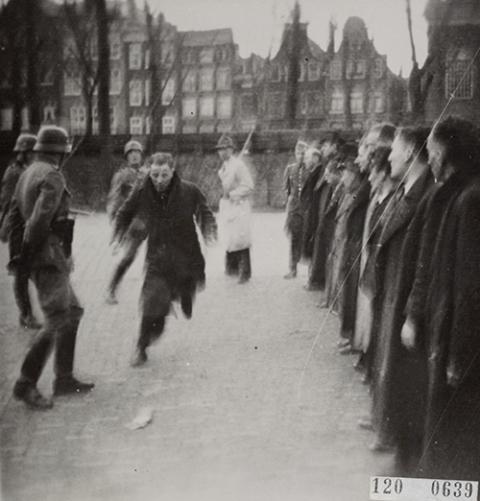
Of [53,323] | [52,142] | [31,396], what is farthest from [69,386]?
[52,142]

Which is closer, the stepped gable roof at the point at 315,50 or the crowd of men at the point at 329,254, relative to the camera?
the crowd of men at the point at 329,254

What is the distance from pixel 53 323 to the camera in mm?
2709

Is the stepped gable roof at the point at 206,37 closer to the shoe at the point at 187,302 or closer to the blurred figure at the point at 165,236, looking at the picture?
the blurred figure at the point at 165,236

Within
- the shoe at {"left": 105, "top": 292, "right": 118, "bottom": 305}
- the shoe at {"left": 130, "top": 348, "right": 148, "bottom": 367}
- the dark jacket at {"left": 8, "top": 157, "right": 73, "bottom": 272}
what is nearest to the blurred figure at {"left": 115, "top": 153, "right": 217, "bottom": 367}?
the shoe at {"left": 130, "top": 348, "right": 148, "bottom": 367}

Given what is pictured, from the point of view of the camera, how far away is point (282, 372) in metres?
2.76

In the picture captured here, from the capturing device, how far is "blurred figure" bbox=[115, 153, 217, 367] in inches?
106

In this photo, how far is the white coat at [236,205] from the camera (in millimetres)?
2705

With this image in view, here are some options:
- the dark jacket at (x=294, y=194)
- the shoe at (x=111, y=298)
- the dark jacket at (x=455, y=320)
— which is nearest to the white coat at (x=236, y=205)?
the dark jacket at (x=294, y=194)

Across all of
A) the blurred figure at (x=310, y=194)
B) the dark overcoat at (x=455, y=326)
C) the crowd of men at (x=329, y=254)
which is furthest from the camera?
the blurred figure at (x=310, y=194)

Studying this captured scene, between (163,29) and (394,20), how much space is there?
886 millimetres

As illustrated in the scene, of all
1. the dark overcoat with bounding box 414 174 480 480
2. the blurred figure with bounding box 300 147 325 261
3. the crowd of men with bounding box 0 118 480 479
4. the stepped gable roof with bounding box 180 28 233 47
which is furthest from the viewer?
the blurred figure with bounding box 300 147 325 261

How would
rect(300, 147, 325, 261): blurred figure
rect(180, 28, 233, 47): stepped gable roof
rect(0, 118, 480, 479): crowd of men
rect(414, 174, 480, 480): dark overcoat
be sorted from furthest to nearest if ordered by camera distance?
rect(300, 147, 325, 261): blurred figure, rect(180, 28, 233, 47): stepped gable roof, rect(0, 118, 480, 479): crowd of men, rect(414, 174, 480, 480): dark overcoat

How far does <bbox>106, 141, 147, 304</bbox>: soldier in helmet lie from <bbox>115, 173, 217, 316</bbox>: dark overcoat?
1.0 inches

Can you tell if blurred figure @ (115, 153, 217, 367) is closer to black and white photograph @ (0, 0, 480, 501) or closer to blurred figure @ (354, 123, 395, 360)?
black and white photograph @ (0, 0, 480, 501)
